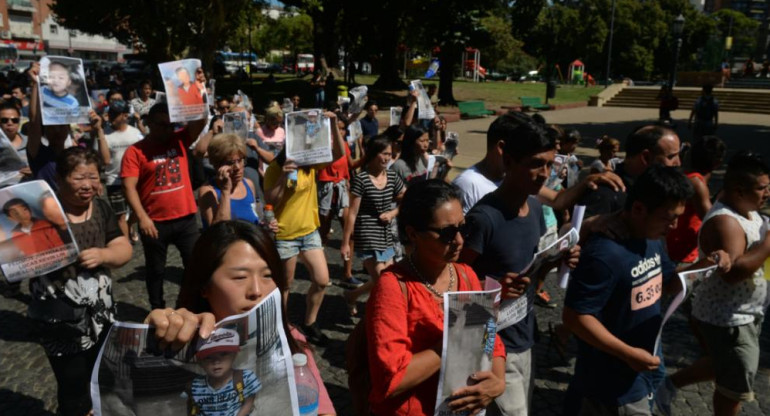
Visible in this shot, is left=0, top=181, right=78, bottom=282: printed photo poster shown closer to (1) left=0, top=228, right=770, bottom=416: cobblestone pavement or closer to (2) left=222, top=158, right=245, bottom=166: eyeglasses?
(1) left=0, top=228, right=770, bottom=416: cobblestone pavement

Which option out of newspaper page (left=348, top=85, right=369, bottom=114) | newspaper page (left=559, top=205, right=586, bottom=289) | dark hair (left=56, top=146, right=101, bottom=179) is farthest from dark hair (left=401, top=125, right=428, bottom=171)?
dark hair (left=56, top=146, right=101, bottom=179)

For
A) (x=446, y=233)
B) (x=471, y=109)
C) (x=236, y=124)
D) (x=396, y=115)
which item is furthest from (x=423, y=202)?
(x=471, y=109)

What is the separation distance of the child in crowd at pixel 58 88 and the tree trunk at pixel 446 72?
71.2 feet

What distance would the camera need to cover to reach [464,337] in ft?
6.29

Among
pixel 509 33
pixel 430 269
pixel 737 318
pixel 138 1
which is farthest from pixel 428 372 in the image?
pixel 509 33

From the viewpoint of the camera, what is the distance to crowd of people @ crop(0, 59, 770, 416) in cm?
198

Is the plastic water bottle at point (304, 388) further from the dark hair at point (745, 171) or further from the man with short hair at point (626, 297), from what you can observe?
the dark hair at point (745, 171)

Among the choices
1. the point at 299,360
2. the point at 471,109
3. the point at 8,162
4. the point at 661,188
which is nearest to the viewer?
the point at 299,360

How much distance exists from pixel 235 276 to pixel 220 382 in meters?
0.44

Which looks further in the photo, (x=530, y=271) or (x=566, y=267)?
(x=566, y=267)

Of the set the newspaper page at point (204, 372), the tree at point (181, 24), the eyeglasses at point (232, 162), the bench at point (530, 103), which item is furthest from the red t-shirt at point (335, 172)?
the bench at point (530, 103)

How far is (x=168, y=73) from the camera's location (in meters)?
4.47

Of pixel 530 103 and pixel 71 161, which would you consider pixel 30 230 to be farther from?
pixel 530 103

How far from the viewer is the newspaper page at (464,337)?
1867 millimetres
